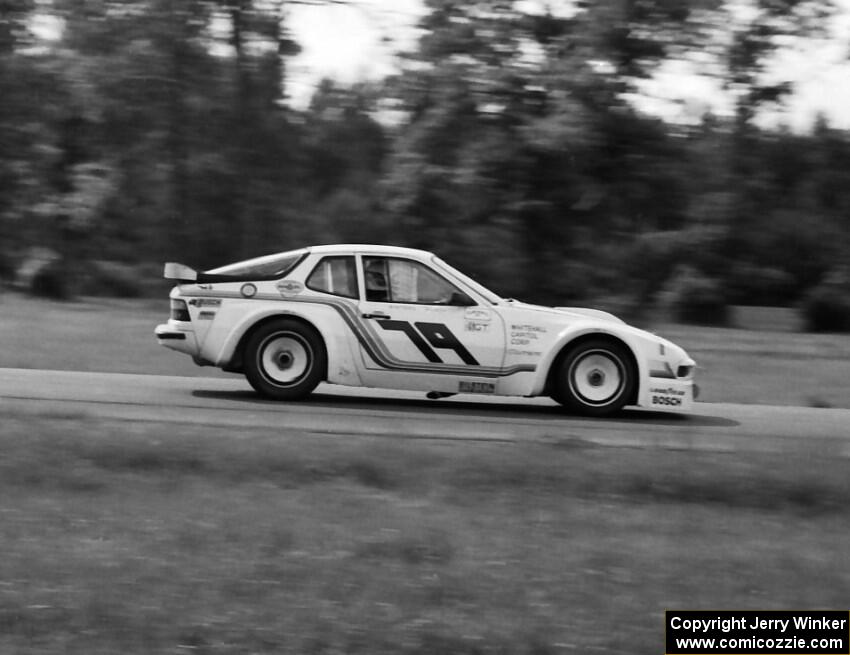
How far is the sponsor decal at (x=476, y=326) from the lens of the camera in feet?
34.7

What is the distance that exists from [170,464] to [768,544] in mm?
3480

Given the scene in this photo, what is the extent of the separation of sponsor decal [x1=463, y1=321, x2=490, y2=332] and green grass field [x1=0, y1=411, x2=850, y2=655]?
7.37 ft

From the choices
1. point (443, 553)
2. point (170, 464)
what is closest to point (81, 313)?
point (170, 464)

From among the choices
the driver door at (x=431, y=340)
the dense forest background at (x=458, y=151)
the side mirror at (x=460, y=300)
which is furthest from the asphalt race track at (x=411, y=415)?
the dense forest background at (x=458, y=151)

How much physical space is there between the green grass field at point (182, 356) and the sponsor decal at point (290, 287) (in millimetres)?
3571

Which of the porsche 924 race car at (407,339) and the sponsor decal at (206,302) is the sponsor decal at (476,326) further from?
the sponsor decal at (206,302)

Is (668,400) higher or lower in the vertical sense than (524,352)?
lower

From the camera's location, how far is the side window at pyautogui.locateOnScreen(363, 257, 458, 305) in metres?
10.7

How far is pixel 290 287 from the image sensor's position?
10.8 metres

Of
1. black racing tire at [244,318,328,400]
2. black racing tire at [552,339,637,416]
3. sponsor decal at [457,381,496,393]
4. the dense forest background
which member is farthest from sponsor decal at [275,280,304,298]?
the dense forest background

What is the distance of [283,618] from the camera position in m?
4.58

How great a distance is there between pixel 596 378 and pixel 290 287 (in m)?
2.78

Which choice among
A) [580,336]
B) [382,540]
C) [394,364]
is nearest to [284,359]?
[394,364]

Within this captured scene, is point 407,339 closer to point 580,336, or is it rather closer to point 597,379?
point 580,336
